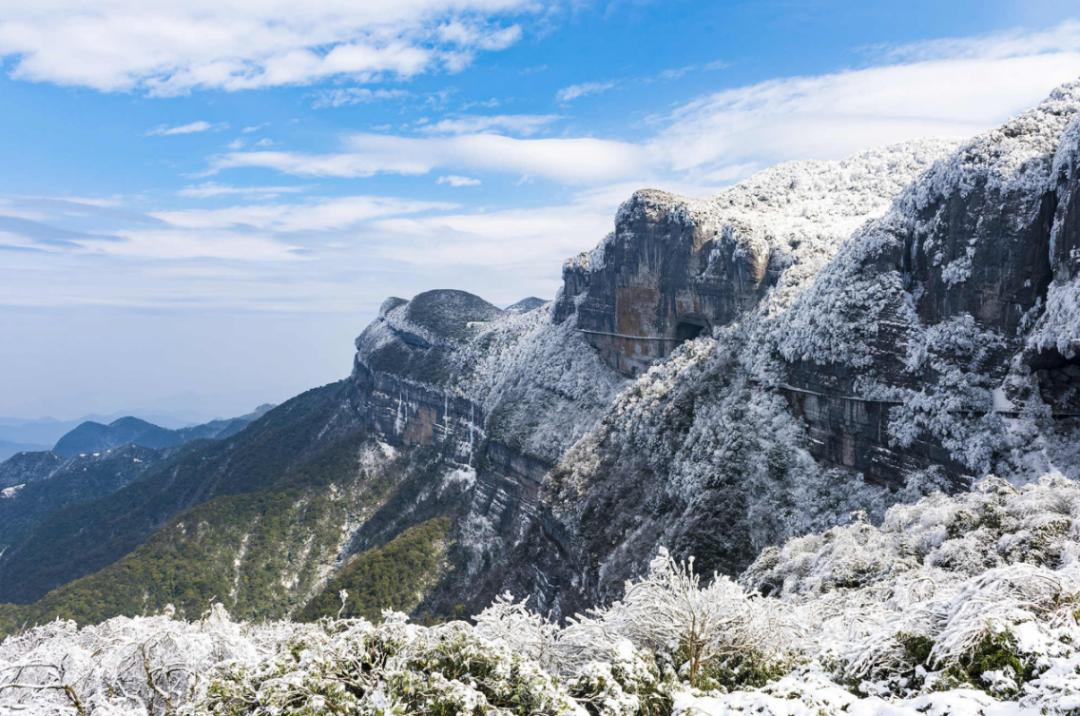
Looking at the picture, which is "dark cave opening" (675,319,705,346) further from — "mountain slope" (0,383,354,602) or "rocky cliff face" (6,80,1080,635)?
"mountain slope" (0,383,354,602)

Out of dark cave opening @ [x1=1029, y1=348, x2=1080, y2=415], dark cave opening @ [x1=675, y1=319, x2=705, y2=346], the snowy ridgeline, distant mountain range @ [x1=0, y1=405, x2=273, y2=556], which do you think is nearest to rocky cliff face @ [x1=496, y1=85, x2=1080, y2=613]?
dark cave opening @ [x1=1029, y1=348, x2=1080, y2=415]

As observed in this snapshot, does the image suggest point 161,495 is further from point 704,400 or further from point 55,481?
point 704,400

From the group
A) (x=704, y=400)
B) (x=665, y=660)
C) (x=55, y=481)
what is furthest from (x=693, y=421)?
(x=55, y=481)

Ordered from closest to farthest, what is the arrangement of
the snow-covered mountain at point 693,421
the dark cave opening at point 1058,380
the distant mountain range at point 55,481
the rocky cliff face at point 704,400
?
the dark cave opening at point 1058,380
the snow-covered mountain at point 693,421
the rocky cliff face at point 704,400
the distant mountain range at point 55,481

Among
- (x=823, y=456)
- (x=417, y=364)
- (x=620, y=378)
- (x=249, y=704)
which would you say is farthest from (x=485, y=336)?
(x=249, y=704)

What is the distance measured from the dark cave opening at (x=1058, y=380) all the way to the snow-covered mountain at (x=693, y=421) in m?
0.13

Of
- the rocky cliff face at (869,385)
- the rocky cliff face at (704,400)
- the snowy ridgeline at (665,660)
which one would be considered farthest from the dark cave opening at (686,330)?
the snowy ridgeline at (665,660)

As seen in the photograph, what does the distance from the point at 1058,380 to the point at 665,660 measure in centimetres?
2467

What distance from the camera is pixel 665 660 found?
36.7 ft

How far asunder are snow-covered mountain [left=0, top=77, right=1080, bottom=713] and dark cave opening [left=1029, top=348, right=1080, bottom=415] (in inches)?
5.0

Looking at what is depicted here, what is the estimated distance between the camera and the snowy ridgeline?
24.8 ft

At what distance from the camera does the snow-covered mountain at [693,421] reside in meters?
28.2

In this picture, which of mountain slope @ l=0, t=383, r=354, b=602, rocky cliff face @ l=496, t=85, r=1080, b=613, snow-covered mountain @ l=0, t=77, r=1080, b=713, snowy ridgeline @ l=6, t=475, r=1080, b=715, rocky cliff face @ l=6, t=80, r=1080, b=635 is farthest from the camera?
mountain slope @ l=0, t=383, r=354, b=602

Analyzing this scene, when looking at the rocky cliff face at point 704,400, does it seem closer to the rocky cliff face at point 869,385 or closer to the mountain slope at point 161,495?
the rocky cliff face at point 869,385
